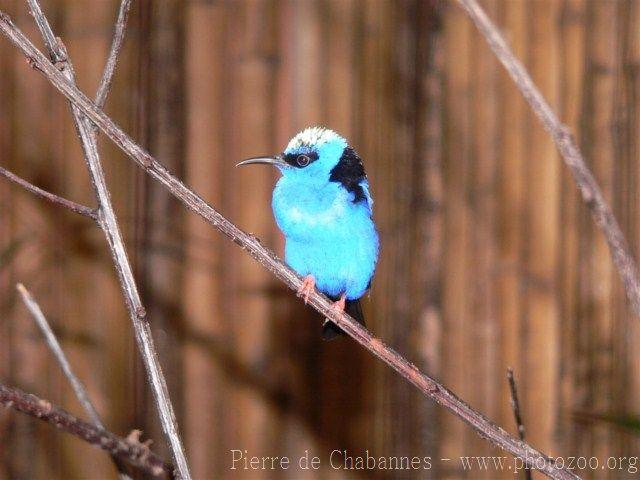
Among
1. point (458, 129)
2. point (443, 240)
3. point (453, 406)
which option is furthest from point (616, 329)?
point (453, 406)

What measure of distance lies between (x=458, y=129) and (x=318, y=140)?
35.4 inches

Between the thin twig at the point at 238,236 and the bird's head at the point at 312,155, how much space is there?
38 centimetres

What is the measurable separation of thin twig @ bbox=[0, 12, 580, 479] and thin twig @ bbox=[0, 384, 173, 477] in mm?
294

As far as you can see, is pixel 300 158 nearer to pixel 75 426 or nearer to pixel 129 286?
pixel 129 286

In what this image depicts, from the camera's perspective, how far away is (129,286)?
1052mm

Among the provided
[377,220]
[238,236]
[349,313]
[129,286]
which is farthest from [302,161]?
[377,220]

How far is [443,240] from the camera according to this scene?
231cm

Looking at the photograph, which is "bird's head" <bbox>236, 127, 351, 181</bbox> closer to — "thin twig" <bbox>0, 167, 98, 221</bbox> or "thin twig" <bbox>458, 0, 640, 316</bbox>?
"thin twig" <bbox>0, 167, 98, 221</bbox>

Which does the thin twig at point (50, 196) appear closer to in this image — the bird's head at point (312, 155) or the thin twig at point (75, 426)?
the thin twig at point (75, 426)

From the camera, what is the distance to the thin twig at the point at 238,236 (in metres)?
1.03

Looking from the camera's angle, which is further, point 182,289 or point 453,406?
point 182,289

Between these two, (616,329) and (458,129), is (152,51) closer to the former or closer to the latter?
(458,129)

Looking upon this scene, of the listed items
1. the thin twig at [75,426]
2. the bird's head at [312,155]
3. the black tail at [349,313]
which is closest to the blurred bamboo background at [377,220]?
the black tail at [349,313]

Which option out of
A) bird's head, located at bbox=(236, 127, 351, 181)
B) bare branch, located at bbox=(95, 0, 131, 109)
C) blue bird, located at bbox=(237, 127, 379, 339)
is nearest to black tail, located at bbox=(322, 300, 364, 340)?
blue bird, located at bbox=(237, 127, 379, 339)
